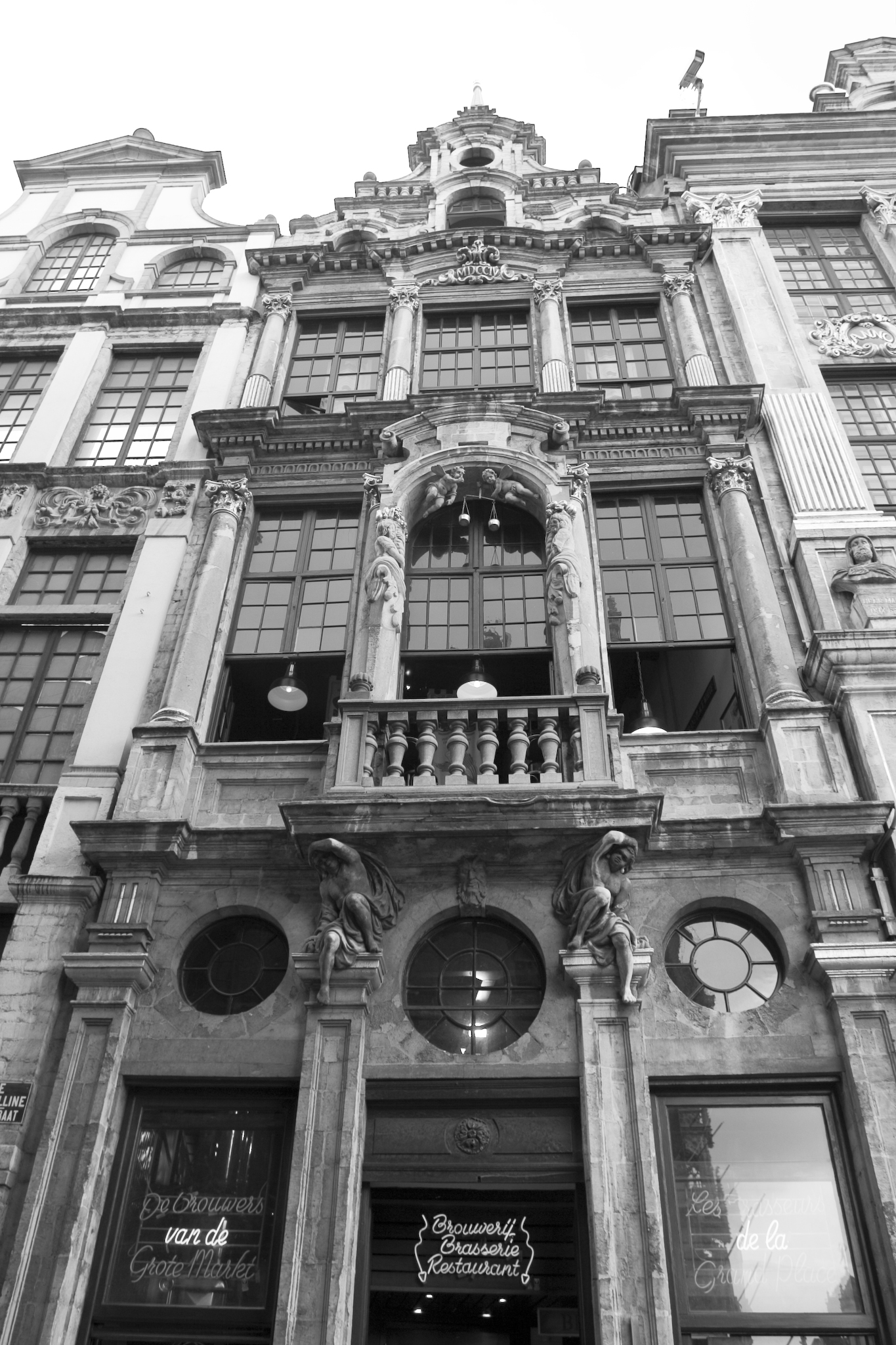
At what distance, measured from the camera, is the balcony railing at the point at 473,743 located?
10.4 meters

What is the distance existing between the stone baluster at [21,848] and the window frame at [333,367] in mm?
7079

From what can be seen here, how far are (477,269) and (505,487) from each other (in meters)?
5.95

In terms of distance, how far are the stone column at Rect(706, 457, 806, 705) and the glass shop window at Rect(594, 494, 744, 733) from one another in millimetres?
440

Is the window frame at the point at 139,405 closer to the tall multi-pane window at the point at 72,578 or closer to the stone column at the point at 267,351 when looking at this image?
the stone column at the point at 267,351

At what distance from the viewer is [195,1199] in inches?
355

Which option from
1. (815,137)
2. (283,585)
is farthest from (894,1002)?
(815,137)

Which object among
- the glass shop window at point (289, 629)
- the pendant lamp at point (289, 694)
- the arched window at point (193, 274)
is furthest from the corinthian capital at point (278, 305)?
the pendant lamp at point (289, 694)

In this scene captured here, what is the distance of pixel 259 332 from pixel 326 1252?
14072 mm

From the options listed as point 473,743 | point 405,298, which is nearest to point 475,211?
point 405,298

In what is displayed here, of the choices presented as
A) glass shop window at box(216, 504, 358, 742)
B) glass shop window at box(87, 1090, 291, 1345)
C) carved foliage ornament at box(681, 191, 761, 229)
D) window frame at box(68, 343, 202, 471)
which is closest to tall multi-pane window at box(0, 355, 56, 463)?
window frame at box(68, 343, 202, 471)

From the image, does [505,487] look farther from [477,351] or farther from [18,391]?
[18,391]

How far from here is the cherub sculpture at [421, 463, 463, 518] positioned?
1407cm

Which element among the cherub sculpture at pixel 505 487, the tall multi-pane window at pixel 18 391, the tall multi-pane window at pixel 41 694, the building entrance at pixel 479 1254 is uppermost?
the tall multi-pane window at pixel 18 391

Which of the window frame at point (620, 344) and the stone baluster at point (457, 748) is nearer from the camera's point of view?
the stone baluster at point (457, 748)
